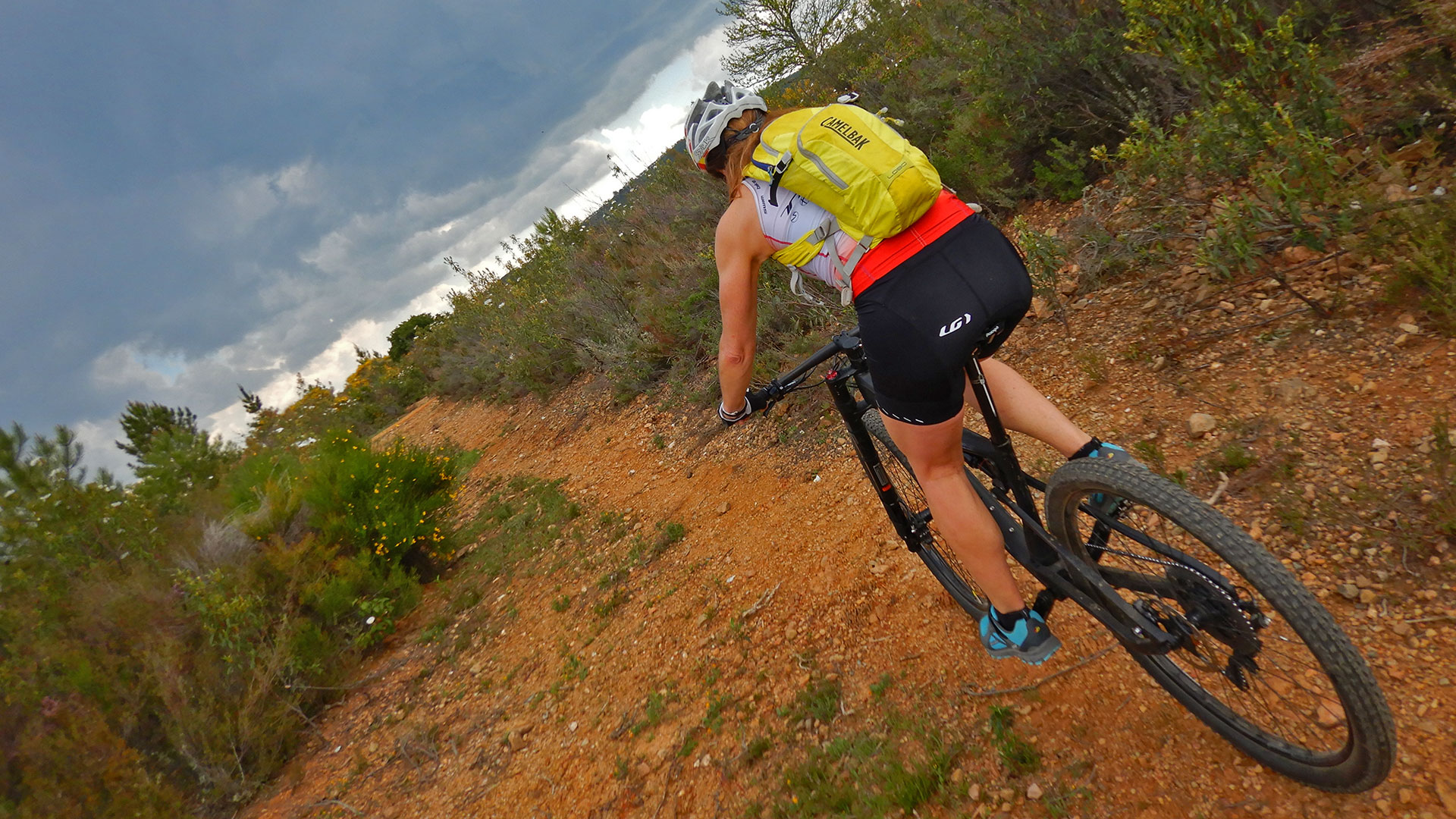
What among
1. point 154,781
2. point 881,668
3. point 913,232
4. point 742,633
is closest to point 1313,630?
point 913,232

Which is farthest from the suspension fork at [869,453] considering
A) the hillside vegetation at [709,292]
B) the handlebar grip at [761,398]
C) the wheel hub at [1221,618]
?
the hillside vegetation at [709,292]

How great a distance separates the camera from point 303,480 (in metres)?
6.55

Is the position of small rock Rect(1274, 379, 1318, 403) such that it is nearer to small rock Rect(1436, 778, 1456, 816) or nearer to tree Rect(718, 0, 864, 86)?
small rock Rect(1436, 778, 1456, 816)

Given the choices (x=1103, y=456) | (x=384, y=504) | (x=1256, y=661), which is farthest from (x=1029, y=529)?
(x=384, y=504)

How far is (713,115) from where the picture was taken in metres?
2.16

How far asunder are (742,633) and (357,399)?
16933 millimetres

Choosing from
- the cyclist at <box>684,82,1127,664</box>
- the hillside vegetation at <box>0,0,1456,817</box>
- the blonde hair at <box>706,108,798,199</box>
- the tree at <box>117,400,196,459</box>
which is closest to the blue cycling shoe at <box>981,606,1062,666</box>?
the cyclist at <box>684,82,1127,664</box>

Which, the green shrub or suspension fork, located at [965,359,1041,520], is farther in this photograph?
the green shrub

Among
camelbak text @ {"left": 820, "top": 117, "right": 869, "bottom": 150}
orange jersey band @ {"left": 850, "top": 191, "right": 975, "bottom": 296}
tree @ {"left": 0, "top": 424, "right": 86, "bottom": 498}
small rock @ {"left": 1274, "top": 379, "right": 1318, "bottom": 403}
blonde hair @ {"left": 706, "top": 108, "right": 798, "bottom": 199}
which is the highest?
tree @ {"left": 0, "top": 424, "right": 86, "bottom": 498}

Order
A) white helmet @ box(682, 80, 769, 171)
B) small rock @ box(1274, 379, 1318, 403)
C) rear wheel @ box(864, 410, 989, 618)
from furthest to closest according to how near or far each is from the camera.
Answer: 1. small rock @ box(1274, 379, 1318, 403)
2. rear wheel @ box(864, 410, 989, 618)
3. white helmet @ box(682, 80, 769, 171)

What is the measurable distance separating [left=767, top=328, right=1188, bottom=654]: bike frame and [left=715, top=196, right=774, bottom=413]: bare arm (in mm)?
322

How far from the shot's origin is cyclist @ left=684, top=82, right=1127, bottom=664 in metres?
1.80

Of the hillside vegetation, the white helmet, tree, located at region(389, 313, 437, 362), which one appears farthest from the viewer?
tree, located at region(389, 313, 437, 362)

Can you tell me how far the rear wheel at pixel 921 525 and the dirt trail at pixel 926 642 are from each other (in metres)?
0.20
